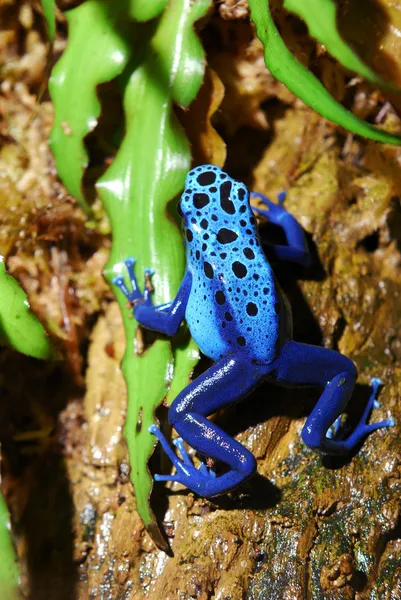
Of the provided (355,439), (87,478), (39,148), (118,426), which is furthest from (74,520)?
(39,148)

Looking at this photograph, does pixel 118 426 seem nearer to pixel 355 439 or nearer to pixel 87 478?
pixel 87 478

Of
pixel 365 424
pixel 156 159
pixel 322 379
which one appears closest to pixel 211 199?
pixel 156 159

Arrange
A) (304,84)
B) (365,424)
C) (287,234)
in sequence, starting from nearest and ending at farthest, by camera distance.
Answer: (304,84)
(365,424)
(287,234)

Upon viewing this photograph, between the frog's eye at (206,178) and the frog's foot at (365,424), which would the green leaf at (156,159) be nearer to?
the frog's eye at (206,178)

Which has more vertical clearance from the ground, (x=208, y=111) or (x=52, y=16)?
(x=52, y=16)

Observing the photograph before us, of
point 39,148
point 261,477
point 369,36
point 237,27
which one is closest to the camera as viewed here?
point 261,477

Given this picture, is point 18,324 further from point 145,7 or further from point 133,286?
point 145,7
